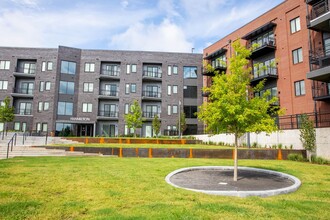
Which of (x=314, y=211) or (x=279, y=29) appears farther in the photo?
(x=279, y=29)

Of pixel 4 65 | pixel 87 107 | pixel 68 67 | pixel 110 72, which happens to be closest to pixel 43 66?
pixel 68 67

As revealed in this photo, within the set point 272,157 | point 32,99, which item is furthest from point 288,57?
point 32,99

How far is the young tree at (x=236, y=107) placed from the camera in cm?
855

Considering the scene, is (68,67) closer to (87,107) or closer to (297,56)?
(87,107)

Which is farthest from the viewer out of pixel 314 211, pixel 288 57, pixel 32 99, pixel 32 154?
pixel 32 99

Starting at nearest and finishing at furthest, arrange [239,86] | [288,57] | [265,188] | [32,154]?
[265,188]
[239,86]
[32,154]
[288,57]

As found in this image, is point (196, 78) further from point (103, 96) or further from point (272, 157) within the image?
point (272, 157)

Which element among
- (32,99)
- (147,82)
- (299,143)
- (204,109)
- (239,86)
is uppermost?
(147,82)

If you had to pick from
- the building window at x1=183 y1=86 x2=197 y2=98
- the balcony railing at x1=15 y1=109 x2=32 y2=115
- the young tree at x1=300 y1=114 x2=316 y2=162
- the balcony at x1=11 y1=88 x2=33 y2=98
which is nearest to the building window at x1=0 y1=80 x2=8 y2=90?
the balcony at x1=11 y1=88 x2=33 y2=98

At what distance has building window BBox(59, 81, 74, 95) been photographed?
41.4m

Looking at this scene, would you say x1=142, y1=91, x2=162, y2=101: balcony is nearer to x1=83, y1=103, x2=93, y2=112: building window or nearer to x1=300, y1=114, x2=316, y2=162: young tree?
x1=83, y1=103, x2=93, y2=112: building window

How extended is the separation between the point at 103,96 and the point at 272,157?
31.6 meters

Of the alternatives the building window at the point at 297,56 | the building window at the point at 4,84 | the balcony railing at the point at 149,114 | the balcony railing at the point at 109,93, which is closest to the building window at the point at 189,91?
the balcony railing at the point at 149,114

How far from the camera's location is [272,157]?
1678 cm
